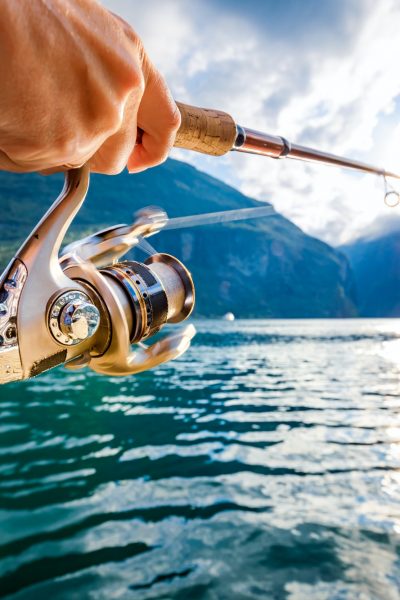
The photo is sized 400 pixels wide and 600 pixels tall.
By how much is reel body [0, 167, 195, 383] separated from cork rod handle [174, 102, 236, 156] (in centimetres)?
39

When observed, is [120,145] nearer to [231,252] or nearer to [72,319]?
[72,319]

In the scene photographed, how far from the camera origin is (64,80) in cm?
74

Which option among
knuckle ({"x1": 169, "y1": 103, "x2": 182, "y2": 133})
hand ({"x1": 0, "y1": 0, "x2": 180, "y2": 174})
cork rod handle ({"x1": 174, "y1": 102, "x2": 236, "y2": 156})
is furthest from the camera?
cork rod handle ({"x1": 174, "y1": 102, "x2": 236, "y2": 156})

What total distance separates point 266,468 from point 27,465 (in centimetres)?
278

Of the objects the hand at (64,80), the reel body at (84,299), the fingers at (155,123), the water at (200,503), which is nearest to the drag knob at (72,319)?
the reel body at (84,299)

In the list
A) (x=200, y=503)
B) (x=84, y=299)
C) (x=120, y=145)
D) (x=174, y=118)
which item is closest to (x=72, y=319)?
(x=84, y=299)

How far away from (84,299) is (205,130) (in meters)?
0.88

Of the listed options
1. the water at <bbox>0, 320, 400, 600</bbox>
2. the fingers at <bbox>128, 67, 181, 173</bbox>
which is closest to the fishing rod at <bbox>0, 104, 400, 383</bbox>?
the fingers at <bbox>128, 67, 181, 173</bbox>

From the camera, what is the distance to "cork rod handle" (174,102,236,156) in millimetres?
1581

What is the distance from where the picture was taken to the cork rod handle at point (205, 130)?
158cm

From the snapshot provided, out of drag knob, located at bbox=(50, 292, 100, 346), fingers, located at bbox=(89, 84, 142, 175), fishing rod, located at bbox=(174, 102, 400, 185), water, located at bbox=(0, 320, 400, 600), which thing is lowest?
water, located at bbox=(0, 320, 400, 600)

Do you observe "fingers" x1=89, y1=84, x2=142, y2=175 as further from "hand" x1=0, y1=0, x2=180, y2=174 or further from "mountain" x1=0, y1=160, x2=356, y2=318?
"mountain" x1=0, y1=160, x2=356, y2=318

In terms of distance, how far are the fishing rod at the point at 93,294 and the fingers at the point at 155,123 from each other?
17 cm

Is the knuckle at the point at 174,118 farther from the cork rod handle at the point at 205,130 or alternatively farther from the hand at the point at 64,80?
the cork rod handle at the point at 205,130
